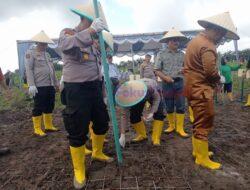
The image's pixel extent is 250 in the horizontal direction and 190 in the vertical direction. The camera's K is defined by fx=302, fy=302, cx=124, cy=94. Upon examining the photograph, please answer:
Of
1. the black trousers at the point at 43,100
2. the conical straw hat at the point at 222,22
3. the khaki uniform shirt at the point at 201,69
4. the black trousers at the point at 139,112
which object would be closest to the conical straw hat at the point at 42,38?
the black trousers at the point at 43,100

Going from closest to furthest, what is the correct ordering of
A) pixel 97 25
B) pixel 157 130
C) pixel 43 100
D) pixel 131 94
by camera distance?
1. pixel 97 25
2. pixel 131 94
3. pixel 157 130
4. pixel 43 100

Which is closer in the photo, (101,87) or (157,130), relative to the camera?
(101,87)

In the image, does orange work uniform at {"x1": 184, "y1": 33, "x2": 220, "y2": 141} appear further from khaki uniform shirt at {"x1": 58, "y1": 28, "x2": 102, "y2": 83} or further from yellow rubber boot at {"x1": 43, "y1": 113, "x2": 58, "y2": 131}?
yellow rubber boot at {"x1": 43, "y1": 113, "x2": 58, "y2": 131}

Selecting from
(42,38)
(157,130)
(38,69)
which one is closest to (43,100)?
(38,69)

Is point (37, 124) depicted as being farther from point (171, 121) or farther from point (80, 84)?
point (80, 84)

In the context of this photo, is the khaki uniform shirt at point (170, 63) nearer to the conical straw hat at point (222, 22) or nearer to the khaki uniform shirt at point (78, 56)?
the conical straw hat at point (222, 22)

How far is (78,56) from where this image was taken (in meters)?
3.38

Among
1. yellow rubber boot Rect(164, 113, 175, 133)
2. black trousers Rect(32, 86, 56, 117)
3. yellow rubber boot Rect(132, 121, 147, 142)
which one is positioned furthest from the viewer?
black trousers Rect(32, 86, 56, 117)

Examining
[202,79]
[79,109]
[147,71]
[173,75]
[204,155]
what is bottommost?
[204,155]

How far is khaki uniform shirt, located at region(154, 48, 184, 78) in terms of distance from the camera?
17.4 ft

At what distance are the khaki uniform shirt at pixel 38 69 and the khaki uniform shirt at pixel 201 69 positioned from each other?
9.69ft

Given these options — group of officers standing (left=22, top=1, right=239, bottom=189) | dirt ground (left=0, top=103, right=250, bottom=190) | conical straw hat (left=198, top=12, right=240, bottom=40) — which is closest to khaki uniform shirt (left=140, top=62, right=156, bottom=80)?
dirt ground (left=0, top=103, right=250, bottom=190)

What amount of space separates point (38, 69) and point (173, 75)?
8.24 feet

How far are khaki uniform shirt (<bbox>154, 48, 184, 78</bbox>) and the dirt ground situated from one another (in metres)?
1.12
